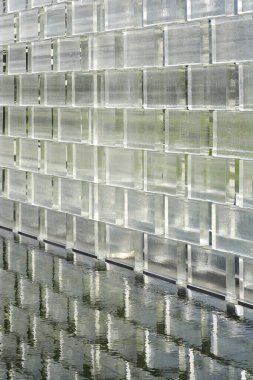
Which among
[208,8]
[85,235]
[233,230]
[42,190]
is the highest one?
[208,8]

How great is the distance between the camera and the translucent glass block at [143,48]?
1645cm

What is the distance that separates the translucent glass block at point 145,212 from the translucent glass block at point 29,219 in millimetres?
4025

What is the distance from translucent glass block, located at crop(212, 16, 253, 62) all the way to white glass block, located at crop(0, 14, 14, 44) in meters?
7.57

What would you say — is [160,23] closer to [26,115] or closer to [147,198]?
[147,198]

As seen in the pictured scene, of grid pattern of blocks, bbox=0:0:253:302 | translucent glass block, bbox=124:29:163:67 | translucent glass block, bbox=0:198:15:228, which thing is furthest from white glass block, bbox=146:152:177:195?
translucent glass block, bbox=0:198:15:228

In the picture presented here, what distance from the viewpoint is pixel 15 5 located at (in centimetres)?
2111

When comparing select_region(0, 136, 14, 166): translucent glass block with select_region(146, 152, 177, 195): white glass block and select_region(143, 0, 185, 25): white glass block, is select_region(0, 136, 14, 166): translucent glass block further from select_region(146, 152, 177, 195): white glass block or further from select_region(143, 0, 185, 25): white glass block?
select_region(143, 0, 185, 25): white glass block

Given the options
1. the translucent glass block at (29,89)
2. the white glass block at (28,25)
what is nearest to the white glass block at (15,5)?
the white glass block at (28,25)

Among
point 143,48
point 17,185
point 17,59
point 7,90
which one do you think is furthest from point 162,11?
point 17,185

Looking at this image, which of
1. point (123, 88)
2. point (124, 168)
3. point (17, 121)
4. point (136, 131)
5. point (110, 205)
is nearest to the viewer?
point (136, 131)

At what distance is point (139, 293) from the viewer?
1471 centimetres

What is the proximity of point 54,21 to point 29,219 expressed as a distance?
454cm

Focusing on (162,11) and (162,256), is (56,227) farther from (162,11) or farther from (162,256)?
(162,11)

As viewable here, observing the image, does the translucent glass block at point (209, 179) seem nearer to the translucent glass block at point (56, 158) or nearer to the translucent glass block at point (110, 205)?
the translucent glass block at point (110, 205)
